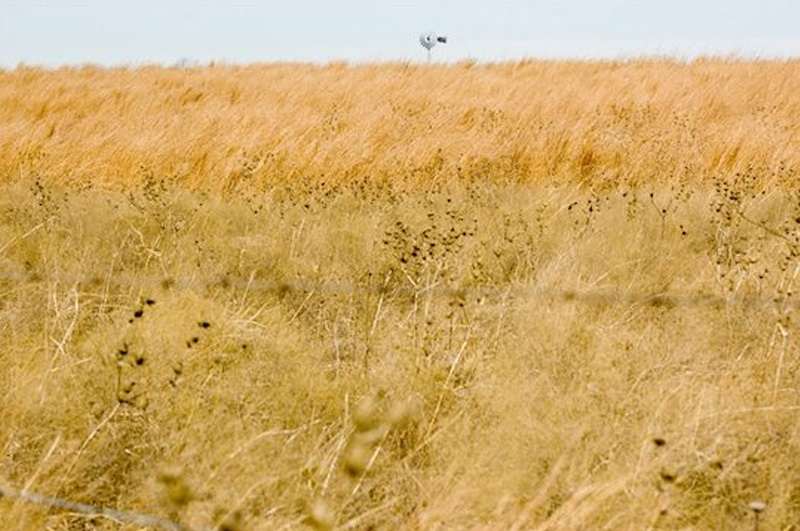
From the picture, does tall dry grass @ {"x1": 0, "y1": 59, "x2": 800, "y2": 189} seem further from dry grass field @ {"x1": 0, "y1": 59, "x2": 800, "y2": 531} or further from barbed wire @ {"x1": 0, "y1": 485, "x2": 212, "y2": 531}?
barbed wire @ {"x1": 0, "y1": 485, "x2": 212, "y2": 531}

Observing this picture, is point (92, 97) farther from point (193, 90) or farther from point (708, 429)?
point (708, 429)

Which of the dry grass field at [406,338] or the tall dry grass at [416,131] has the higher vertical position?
the tall dry grass at [416,131]

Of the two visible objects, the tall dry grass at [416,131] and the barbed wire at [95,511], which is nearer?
the barbed wire at [95,511]

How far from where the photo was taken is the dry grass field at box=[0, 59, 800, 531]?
219 centimetres

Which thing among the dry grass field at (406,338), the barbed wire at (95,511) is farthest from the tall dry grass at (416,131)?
the barbed wire at (95,511)

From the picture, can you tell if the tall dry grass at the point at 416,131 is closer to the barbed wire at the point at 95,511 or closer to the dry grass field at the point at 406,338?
the dry grass field at the point at 406,338

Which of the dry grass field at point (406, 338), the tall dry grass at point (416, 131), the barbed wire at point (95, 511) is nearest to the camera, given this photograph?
the barbed wire at point (95, 511)

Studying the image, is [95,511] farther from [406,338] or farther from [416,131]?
[416,131]

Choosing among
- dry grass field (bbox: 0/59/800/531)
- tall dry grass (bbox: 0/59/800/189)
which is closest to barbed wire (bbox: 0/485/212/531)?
dry grass field (bbox: 0/59/800/531)

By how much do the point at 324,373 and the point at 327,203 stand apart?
91.4 inches

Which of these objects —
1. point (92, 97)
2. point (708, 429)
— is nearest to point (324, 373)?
point (708, 429)

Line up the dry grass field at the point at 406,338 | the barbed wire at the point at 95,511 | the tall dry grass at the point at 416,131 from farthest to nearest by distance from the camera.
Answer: the tall dry grass at the point at 416,131 < the dry grass field at the point at 406,338 < the barbed wire at the point at 95,511

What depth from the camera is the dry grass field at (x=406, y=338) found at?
2.19 meters

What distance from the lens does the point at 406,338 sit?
124 inches
